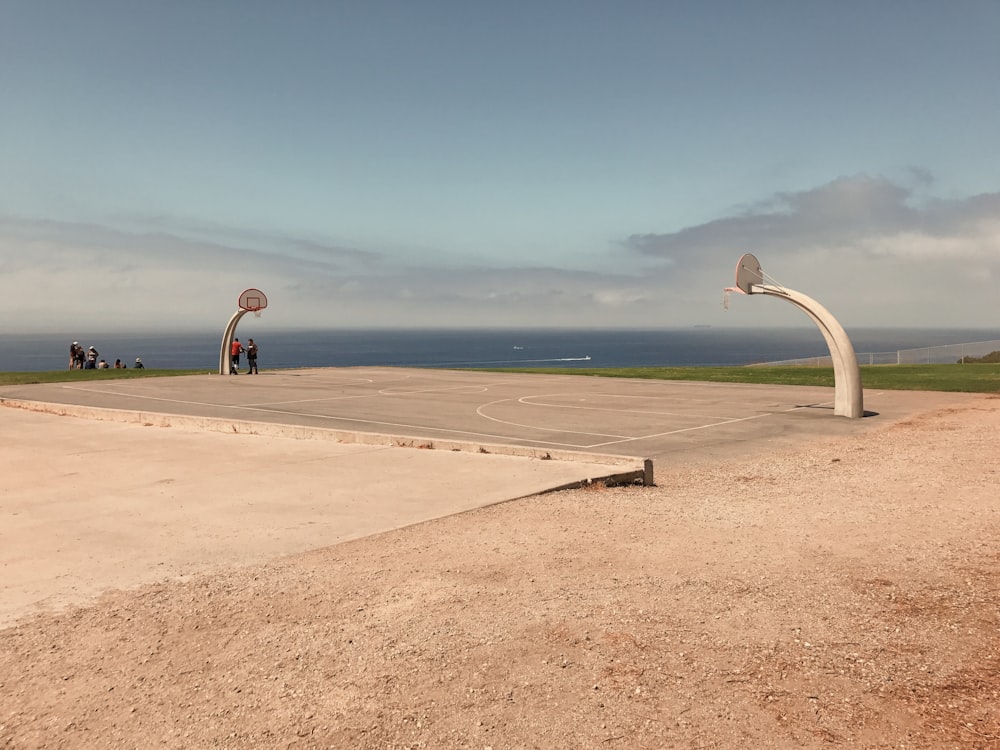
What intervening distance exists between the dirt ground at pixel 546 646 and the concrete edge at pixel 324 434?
12.1 feet

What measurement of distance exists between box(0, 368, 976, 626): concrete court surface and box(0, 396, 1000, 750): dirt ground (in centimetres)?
99

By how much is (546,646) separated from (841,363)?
18495mm

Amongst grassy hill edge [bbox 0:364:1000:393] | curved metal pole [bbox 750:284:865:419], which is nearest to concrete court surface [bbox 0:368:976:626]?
curved metal pole [bbox 750:284:865:419]

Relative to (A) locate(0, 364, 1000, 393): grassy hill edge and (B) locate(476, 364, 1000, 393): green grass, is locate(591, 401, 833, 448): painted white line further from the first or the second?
(A) locate(0, 364, 1000, 393): grassy hill edge

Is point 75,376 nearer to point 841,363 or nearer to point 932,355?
point 841,363

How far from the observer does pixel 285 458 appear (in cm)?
1285

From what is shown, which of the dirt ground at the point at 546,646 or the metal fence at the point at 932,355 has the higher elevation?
the metal fence at the point at 932,355

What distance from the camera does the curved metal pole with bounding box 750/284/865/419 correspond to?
20.4 metres

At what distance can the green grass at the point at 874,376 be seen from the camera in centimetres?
2953

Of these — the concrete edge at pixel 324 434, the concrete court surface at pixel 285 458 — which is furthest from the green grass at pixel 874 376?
the concrete edge at pixel 324 434

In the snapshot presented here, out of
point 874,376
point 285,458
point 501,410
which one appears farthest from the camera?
point 874,376

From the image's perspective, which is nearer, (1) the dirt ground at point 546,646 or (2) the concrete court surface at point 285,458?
(1) the dirt ground at point 546,646

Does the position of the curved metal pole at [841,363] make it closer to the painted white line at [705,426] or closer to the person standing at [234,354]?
the painted white line at [705,426]

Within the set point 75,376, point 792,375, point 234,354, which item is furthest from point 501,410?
point 75,376
